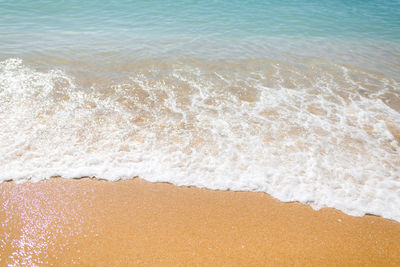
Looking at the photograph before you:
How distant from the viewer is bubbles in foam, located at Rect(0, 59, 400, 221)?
397 cm

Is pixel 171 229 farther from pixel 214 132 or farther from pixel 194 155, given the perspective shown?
pixel 214 132

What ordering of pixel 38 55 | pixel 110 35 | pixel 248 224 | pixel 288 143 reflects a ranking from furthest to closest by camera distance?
pixel 110 35, pixel 38 55, pixel 288 143, pixel 248 224

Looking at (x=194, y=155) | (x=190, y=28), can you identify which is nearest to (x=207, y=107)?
(x=194, y=155)

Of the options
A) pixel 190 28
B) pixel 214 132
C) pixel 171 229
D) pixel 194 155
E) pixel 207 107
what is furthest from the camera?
pixel 190 28

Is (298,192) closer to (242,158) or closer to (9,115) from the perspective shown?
(242,158)

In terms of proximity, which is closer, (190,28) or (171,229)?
(171,229)

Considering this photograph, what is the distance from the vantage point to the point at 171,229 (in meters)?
3.25

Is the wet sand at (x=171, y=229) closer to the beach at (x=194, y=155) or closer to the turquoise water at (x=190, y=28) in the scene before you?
the beach at (x=194, y=155)

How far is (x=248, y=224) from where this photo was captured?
3.37 m

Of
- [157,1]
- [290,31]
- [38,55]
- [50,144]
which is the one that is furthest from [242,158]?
[157,1]

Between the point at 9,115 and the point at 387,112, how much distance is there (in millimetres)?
8477

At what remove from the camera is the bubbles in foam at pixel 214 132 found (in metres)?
3.97

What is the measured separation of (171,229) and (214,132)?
2.29 meters

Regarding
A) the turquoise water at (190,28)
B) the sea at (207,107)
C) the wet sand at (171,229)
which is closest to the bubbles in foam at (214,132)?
the sea at (207,107)
